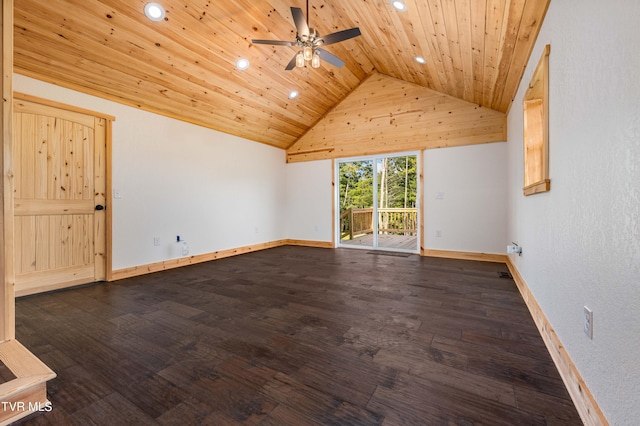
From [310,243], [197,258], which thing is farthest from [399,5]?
[310,243]

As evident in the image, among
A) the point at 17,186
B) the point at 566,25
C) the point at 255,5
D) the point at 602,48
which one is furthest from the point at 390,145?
the point at 17,186

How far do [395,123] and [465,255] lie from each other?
110 inches

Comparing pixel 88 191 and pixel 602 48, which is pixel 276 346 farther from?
Answer: pixel 88 191

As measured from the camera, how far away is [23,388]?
1.23 m

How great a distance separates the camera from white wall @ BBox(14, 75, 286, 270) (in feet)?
11.8

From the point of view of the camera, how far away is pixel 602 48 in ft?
3.64

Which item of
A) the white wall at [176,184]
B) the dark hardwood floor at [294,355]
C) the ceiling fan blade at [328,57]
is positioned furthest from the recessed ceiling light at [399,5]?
the white wall at [176,184]

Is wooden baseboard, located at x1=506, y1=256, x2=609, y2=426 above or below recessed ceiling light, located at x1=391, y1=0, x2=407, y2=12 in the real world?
below

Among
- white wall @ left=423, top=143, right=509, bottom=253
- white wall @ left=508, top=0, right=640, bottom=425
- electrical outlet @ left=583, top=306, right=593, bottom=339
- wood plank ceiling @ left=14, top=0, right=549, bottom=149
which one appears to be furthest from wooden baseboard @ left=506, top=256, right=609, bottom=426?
white wall @ left=423, top=143, right=509, bottom=253

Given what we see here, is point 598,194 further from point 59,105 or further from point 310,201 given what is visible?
point 310,201

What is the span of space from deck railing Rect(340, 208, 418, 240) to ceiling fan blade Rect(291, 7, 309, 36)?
4135 mm

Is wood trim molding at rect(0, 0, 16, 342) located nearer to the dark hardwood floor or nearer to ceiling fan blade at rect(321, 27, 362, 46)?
the dark hardwood floor

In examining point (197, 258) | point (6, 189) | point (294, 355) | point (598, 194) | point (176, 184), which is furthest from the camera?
A: point (197, 258)

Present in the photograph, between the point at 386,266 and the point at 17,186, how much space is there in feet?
15.1
